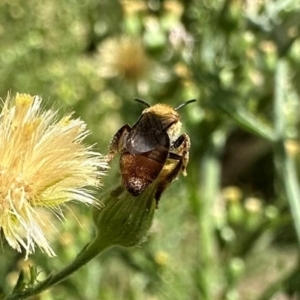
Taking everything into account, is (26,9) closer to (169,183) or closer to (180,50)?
(180,50)

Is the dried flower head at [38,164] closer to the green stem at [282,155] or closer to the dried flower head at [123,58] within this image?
the green stem at [282,155]

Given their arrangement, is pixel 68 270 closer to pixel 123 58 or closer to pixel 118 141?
pixel 118 141

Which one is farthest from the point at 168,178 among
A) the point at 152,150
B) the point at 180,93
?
the point at 180,93

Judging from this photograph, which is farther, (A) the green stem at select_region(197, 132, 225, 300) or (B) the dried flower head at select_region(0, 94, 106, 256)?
(A) the green stem at select_region(197, 132, 225, 300)

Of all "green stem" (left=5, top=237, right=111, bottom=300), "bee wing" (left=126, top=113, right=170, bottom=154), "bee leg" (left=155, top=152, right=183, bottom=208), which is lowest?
"green stem" (left=5, top=237, right=111, bottom=300)

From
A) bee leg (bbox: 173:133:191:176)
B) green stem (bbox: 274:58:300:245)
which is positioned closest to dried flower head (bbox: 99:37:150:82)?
green stem (bbox: 274:58:300:245)

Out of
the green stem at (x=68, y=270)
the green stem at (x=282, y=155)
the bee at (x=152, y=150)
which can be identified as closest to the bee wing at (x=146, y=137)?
the bee at (x=152, y=150)

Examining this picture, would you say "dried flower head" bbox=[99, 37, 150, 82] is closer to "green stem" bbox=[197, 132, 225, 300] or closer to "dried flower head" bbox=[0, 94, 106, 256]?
"green stem" bbox=[197, 132, 225, 300]
